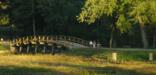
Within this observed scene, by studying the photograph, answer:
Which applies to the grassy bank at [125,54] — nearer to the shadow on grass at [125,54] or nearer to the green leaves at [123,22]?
the shadow on grass at [125,54]

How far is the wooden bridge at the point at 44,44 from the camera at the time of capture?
83.4m

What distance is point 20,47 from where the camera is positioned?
289 ft

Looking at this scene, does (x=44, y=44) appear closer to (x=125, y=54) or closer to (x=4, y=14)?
(x=4, y=14)

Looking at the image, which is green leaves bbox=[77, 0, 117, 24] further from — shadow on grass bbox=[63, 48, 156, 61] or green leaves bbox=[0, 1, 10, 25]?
green leaves bbox=[0, 1, 10, 25]

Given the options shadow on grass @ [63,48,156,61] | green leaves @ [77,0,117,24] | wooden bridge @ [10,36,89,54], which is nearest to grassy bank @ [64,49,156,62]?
shadow on grass @ [63,48,156,61]

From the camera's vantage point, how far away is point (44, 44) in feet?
289

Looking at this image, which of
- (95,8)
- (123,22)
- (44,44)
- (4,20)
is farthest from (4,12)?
(95,8)

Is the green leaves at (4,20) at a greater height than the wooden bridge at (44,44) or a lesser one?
greater

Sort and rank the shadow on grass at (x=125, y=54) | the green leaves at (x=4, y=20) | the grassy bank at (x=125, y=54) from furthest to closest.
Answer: the green leaves at (x=4, y=20), the shadow on grass at (x=125, y=54), the grassy bank at (x=125, y=54)

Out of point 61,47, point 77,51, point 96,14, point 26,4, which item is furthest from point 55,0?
point 96,14

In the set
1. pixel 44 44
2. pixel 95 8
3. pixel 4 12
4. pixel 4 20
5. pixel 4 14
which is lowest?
pixel 44 44

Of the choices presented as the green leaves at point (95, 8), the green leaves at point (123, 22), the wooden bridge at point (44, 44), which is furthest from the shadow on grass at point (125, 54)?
the green leaves at point (95, 8)

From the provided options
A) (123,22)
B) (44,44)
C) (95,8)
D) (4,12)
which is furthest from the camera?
(4,12)

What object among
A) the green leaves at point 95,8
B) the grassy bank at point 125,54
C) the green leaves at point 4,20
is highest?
the green leaves at point 4,20
